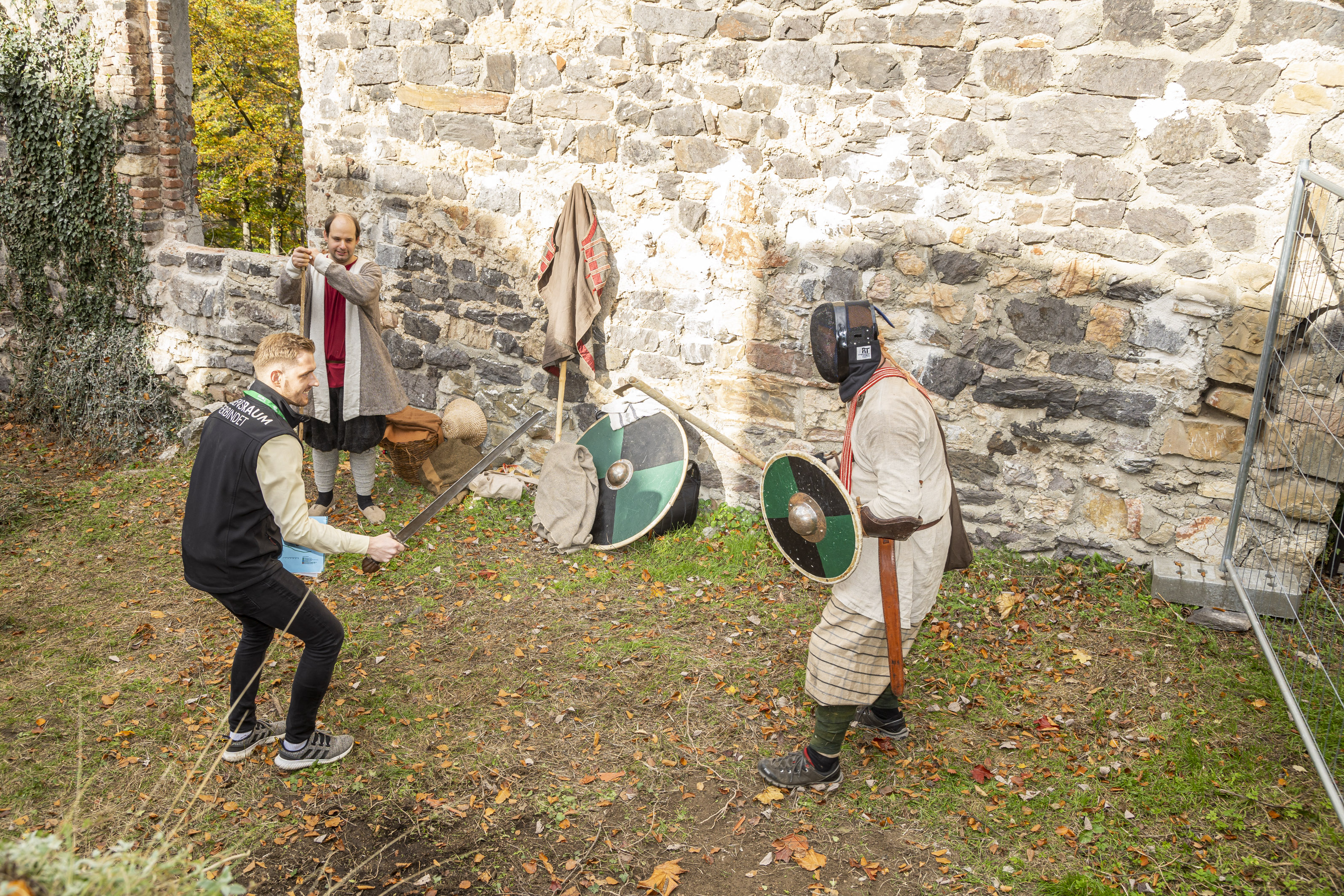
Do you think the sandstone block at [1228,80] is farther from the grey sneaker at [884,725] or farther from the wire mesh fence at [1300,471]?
the grey sneaker at [884,725]

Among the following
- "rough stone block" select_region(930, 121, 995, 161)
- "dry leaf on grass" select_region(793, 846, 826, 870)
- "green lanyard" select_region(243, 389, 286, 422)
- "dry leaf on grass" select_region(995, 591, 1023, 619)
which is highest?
"rough stone block" select_region(930, 121, 995, 161)

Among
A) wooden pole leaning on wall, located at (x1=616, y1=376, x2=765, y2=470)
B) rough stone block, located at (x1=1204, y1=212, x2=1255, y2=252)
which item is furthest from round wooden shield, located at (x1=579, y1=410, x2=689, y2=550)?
rough stone block, located at (x1=1204, y1=212, x2=1255, y2=252)

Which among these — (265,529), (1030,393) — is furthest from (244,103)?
(1030,393)

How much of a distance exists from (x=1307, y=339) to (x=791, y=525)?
2.71 meters

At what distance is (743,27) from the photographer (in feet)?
15.9

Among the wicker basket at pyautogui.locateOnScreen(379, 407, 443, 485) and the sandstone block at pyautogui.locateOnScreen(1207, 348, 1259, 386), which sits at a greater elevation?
the sandstone block at pyautogui.locateOnScreen(1207, 348, 1259, 386)

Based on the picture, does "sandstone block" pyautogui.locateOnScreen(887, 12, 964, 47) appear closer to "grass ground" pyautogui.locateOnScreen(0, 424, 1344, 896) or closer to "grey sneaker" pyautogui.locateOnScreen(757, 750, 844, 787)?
"grass ground" pyautogui.locateOnScreen(0, 424, 1344, 896)

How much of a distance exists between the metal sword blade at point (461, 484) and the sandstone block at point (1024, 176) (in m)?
3.11

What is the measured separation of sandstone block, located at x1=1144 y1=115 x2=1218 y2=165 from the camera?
13.5 ft

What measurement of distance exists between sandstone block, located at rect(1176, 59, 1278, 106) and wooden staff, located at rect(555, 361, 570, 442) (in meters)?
3.59

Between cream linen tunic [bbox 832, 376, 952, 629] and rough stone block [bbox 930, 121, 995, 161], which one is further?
rough stone block [bbox 930, 121, 995, 161]

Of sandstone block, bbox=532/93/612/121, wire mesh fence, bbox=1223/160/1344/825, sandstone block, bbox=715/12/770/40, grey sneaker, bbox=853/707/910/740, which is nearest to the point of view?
grey sneaker, bbox=853/707/910/740

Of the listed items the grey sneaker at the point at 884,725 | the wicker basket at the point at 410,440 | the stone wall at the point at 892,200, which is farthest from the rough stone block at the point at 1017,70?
the wicker basket at the point at 410,440

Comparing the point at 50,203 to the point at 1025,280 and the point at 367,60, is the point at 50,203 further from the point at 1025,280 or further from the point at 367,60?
the point at 1025,280
